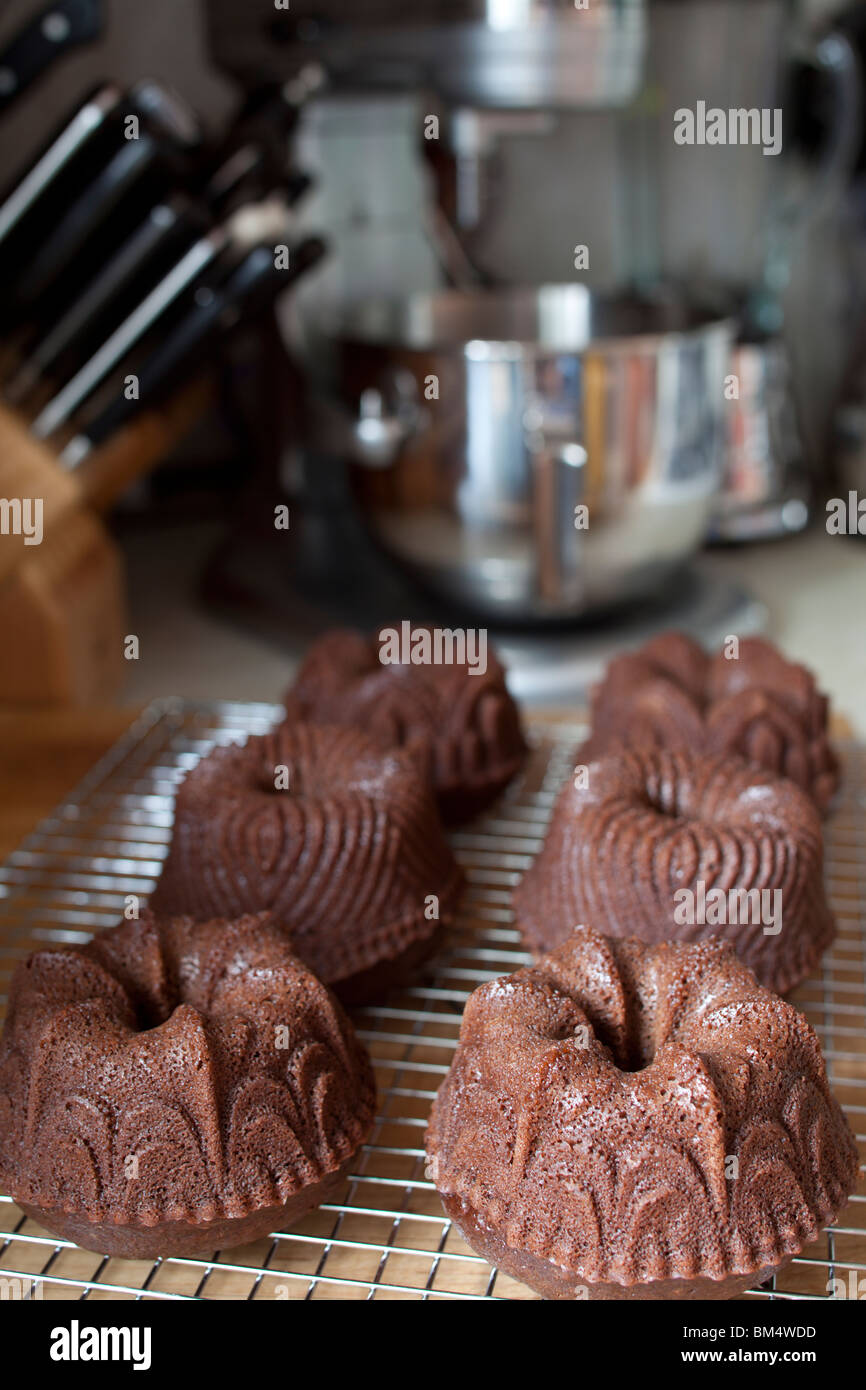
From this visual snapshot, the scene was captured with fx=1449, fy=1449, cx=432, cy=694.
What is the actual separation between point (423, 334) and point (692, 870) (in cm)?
122

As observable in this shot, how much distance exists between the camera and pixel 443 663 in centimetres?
157

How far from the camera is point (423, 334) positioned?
217 cm

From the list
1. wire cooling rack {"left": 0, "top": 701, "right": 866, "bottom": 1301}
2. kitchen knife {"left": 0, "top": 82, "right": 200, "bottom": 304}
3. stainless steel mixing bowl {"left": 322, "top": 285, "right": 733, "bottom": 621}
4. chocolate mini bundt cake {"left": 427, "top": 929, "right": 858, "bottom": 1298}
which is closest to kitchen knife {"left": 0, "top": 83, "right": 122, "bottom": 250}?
kitchen knife {"left": 0, "top": 82, "right": 200, "bottom": 304}

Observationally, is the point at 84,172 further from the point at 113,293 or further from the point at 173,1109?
the point at 173,1109

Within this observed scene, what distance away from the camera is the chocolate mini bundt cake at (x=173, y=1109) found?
36.6 inches

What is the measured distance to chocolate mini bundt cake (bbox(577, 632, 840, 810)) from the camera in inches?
56.7

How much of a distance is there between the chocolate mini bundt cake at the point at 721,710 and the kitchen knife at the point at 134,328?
65cm

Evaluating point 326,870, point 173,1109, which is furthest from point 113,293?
point 173,1109

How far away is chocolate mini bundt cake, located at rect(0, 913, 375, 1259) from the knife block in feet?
2.63

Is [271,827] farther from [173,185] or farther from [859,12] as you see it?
[859,12]

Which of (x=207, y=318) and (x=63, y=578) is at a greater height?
(x=207, y=318)

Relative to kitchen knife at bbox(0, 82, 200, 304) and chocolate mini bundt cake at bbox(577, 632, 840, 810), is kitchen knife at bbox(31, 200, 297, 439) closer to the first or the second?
kitchen knife at bbox(0, 82, 200, 304)

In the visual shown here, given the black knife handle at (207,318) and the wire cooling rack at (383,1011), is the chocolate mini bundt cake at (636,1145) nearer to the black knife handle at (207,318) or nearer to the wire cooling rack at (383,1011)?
the wire cooling rack at (383,1011)

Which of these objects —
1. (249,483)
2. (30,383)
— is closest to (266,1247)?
(30,383)
